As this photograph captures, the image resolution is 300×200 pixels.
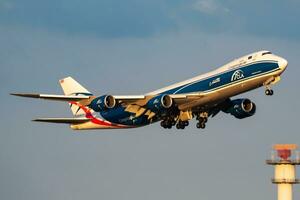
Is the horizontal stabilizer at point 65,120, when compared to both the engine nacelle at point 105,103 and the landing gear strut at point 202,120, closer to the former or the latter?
the engine nacelle at point 105,103

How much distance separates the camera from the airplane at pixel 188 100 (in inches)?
4227

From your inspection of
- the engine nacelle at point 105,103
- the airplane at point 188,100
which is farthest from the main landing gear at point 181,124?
the engine nacelle at point 105,103

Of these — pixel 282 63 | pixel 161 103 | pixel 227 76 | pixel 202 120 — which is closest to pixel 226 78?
pixel 227 76

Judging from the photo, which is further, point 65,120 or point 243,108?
point 65,120

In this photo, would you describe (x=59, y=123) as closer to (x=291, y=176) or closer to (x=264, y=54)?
(x=264, y=54)

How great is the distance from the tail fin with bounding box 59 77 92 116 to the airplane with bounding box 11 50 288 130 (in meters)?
1.97

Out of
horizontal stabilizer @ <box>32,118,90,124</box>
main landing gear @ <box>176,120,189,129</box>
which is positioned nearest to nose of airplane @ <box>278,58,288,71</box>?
main landing gear @ <box>176,120,189,129</box>

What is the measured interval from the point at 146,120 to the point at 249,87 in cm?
1490

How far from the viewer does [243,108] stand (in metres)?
118

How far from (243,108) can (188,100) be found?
33.1ft

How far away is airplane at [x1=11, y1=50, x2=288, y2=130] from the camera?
107375mm

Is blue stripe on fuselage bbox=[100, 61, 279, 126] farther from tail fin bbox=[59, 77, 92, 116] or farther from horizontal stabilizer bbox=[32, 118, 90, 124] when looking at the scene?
tail fin bbox=[59, 77, 92, 116]

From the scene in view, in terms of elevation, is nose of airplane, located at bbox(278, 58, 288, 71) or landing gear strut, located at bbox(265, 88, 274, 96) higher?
nose of airplane, located at bbox(278, 58, 288, 71)

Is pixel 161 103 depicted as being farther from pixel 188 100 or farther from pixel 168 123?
pixel 168 123
